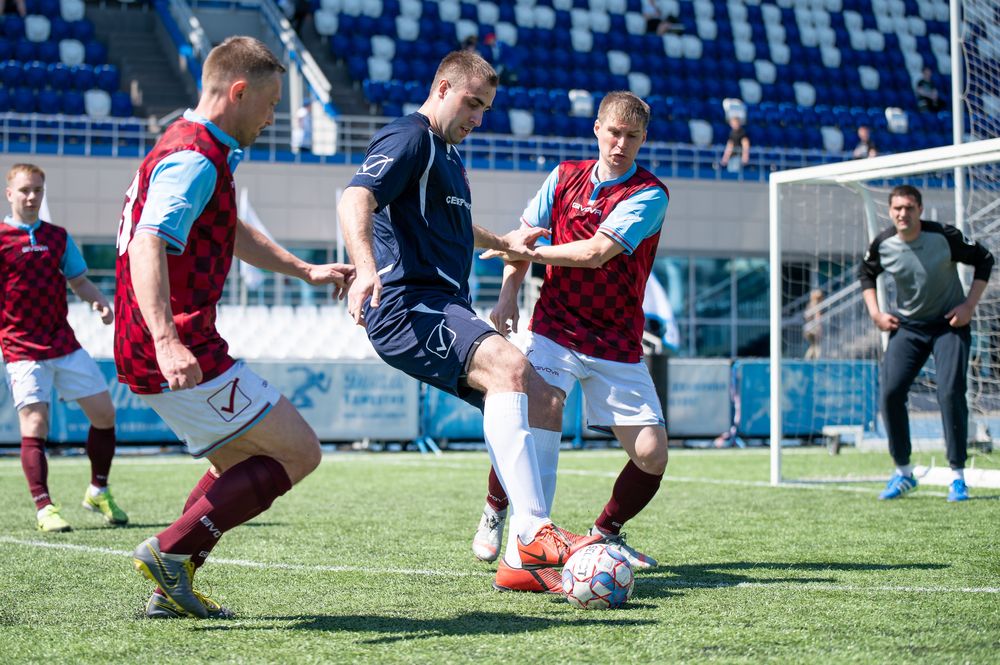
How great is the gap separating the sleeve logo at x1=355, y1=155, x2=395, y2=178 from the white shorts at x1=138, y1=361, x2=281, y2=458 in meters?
0.82

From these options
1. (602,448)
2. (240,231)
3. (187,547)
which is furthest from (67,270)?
(602,448)

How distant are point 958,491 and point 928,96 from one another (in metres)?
19.5

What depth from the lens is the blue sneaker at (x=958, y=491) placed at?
7.69m

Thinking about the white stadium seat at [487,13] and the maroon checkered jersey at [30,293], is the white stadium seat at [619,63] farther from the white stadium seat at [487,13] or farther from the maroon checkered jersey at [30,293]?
the maroon checkered jersey at [30,293]

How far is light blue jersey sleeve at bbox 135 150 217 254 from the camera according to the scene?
11.1 feet

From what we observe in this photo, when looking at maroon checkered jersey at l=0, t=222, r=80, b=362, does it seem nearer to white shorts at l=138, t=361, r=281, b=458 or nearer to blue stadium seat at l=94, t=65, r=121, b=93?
white shorts at l=138, t=361, r=281, b=458

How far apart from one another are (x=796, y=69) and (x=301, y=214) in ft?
41.3

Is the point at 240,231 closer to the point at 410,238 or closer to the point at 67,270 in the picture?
the point at 410,238

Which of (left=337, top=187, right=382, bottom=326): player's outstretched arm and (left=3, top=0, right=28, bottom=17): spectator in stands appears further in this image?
(left=3, top=0, right=28, bottom=17): spectator in stands

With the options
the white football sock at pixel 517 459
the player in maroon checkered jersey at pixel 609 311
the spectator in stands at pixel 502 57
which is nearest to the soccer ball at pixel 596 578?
the white football sock at pixel 517 459

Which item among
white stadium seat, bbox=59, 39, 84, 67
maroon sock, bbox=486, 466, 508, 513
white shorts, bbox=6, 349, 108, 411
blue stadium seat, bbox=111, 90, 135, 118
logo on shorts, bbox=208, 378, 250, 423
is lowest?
maroon sock, bbox=486, 466, 508, 513

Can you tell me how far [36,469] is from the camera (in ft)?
21.7

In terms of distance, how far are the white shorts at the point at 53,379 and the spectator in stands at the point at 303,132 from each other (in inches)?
514

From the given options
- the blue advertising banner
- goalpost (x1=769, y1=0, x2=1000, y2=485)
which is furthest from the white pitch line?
the blue advertising banner
